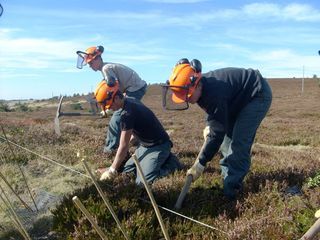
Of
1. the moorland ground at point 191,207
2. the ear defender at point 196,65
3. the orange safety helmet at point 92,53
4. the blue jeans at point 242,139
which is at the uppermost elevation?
the orange safety helmet at point 92,53

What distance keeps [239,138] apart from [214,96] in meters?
0.87

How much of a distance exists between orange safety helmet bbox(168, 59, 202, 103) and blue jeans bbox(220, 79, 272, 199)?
100 centimetres

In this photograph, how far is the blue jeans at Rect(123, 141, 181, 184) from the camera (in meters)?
6.69

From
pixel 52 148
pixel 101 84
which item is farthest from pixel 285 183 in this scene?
pixel 52 148

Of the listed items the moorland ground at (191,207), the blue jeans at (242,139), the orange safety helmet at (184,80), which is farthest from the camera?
the blue jeans at (242,139)

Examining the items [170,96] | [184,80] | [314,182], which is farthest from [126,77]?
[314,182]

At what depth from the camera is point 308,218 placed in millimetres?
4414

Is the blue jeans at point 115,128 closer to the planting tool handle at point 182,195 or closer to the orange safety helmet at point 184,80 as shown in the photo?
the planting tool handle at point 182,195

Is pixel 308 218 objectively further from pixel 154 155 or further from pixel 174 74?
pixel 154 155

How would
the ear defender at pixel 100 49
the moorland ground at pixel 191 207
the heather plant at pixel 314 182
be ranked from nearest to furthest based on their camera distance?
the moorland ground at pixel 191 207, the heather plant at pixel 314 182, the ear defender at pixel 100 49

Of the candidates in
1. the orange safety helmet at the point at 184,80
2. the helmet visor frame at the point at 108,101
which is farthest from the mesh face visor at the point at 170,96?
the helmet visor frame at the point at 108,101

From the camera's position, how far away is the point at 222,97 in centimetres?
498

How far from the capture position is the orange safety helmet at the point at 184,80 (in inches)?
187

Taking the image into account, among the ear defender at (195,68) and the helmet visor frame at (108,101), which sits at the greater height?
the ear defender at (195,68)
